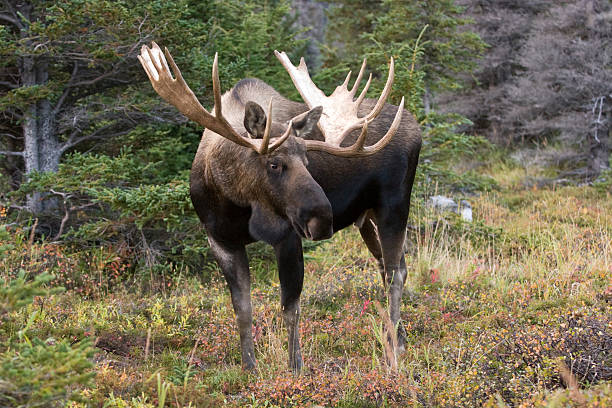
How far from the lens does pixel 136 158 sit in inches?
295

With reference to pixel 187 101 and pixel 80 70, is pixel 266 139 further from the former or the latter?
pixel 80 70

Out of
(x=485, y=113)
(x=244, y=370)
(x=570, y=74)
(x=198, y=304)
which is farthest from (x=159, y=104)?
(x=485, y=113)

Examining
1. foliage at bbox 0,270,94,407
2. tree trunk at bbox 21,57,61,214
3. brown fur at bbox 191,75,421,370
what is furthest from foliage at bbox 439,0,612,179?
foliage at bbox 0,270,94,407

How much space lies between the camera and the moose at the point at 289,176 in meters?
3.89

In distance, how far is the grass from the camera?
359 centimetres

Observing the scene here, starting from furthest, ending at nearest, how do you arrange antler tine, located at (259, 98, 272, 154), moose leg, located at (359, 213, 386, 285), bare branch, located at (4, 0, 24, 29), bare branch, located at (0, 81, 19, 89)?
bare branch, located at (0, 81, 19, 89) → bare branch, located at (4, 0, 24, 29) → moose leg, located at (359, 213, 386, 285) → antler tine, located at (259, 98, 272, 154)

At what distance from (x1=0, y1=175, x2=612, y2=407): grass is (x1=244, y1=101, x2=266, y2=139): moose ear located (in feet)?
5.22

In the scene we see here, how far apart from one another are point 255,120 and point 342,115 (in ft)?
3.89

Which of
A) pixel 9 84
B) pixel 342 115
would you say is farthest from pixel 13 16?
pixel 342 115

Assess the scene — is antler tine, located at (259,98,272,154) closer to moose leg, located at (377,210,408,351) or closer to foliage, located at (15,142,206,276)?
moose leg, located at (377,210,408,351)

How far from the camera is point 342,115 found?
502cm

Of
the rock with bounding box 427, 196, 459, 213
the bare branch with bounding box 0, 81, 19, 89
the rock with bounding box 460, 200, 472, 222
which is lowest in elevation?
the rock with bounding box 460, 200, 472, 222

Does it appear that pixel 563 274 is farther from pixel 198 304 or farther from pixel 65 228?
pixel 65 228

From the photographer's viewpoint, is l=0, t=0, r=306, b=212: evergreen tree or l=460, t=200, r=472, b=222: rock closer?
l=0, t=0, r=306, b=212: evergreen tree
